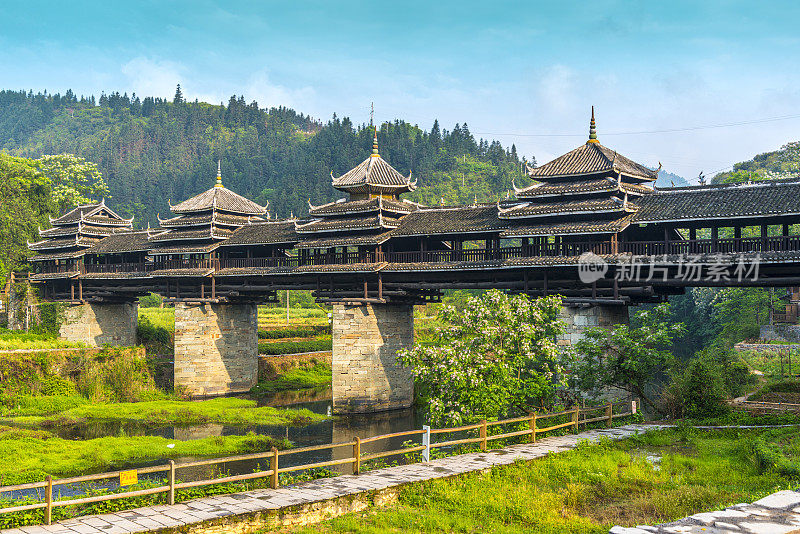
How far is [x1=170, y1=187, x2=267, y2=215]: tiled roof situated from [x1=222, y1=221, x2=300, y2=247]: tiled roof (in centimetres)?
145

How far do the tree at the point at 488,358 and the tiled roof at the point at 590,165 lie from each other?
7825 mm

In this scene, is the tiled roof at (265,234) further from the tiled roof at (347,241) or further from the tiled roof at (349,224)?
the tiled roof at (347,241)

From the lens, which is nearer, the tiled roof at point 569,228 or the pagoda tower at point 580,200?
the tiled roof at point 569,228

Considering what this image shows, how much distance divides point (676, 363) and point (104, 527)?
20559 mm

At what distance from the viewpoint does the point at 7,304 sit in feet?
168

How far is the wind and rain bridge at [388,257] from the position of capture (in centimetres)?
2670

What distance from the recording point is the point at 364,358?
35.1 meters

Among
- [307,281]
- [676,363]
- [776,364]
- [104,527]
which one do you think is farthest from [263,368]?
[104,527]

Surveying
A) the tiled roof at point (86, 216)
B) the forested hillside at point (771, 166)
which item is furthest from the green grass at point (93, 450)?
the forested hillside at point (771, 166)

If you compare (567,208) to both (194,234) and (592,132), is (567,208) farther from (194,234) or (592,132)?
(194,234)

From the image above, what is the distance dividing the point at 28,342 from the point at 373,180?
77.2 ft

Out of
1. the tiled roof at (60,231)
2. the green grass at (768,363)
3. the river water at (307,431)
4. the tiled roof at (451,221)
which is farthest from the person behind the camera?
the tiled roof at (60,231)

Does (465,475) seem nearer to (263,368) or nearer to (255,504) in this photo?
(255,504)

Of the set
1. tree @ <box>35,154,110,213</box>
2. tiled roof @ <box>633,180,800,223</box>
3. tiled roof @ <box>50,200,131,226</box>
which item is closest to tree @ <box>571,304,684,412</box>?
tiled roof @ <box>633,180,800,223</box>
